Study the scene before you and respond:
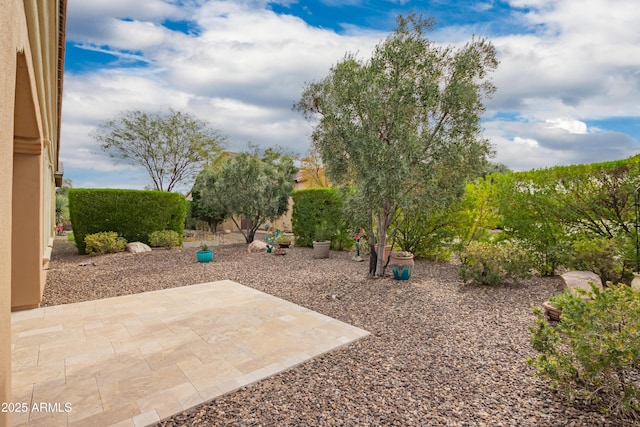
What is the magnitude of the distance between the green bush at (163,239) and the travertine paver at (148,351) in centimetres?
680

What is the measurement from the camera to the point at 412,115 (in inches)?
255

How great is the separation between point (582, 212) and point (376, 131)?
16.3ft

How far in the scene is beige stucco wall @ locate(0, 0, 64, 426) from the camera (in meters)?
1.55

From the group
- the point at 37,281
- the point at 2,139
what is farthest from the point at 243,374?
the point at 37,281

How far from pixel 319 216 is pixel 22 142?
30.5 ft

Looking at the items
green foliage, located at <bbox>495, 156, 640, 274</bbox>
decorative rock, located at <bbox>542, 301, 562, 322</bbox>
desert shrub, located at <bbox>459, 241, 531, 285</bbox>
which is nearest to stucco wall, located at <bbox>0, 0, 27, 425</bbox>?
decorative rock, located at <bbox>542, 301, 562, 322</bbox>

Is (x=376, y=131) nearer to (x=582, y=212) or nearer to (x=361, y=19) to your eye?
(x=361, y=19)

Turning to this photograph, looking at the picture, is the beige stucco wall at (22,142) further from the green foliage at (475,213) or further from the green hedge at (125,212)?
the green foliage at (475,213)

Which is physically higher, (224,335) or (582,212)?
(582,212)

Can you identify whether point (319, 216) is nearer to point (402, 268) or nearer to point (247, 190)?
point (247, 190)

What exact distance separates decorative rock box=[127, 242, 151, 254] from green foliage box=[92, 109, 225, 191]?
12643 mm

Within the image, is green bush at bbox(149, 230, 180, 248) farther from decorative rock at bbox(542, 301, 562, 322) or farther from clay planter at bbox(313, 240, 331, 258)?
decorative rock at bbox(542, 301, 562, 322)

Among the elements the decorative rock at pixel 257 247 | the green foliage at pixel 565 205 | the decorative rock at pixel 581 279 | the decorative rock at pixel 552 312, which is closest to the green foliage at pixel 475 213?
the green foliage at pixel 565 205

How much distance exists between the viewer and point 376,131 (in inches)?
259
